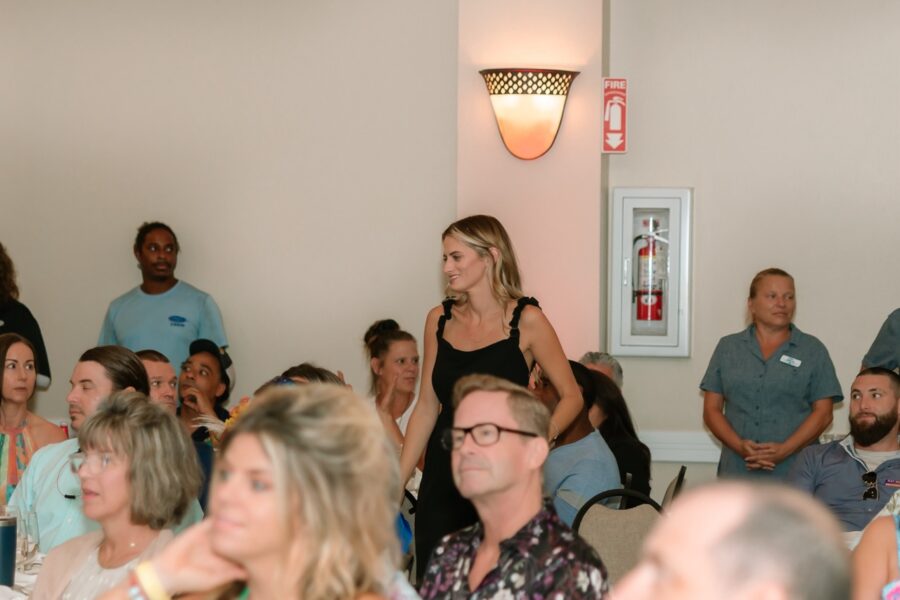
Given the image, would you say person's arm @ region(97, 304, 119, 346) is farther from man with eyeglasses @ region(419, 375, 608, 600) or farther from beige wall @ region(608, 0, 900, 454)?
man with eyeglasses @ region(419, 375, 608, 600)

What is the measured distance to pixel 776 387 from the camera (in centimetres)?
600

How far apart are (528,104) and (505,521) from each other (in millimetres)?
3485

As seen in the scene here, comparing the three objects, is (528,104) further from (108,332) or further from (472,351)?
(108,332)

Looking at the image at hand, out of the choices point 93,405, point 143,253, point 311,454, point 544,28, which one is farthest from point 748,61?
point 311,454

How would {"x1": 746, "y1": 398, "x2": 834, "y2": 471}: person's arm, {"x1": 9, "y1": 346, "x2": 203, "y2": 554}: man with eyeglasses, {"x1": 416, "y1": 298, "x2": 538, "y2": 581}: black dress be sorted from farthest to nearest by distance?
{"x1": 746, "y1": 398, "x2": 834, "y2": 471}: person's arm, {"x1": 416, "y1": 298, "x2": 538, "y2": 581}: black dress, {"x1": 9, "y1": 346, "x2": 203, "y2": 554}: man with eyeglasses

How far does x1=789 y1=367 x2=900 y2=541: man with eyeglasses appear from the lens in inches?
200

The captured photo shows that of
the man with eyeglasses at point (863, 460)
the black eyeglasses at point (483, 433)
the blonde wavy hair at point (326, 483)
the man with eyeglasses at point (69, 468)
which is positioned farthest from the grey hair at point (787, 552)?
the man with eyeglasses at point (863, 460)

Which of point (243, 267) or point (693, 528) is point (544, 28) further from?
point (693, 528)

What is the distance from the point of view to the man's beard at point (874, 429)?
200 inches

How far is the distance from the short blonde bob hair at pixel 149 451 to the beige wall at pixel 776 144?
382 centimetres

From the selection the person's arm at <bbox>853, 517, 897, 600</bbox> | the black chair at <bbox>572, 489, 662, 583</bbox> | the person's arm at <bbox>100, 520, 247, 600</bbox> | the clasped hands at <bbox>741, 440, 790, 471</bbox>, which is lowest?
the clasped hands at <bbox>741, 440, 790, 471</bbox>

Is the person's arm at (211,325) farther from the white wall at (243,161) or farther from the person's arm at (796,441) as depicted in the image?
the person's arm at (796,441)

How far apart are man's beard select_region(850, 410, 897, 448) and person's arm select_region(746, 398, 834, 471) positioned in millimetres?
724

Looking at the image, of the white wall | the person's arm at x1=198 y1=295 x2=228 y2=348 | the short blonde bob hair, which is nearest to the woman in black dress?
the short blonde bob hair
